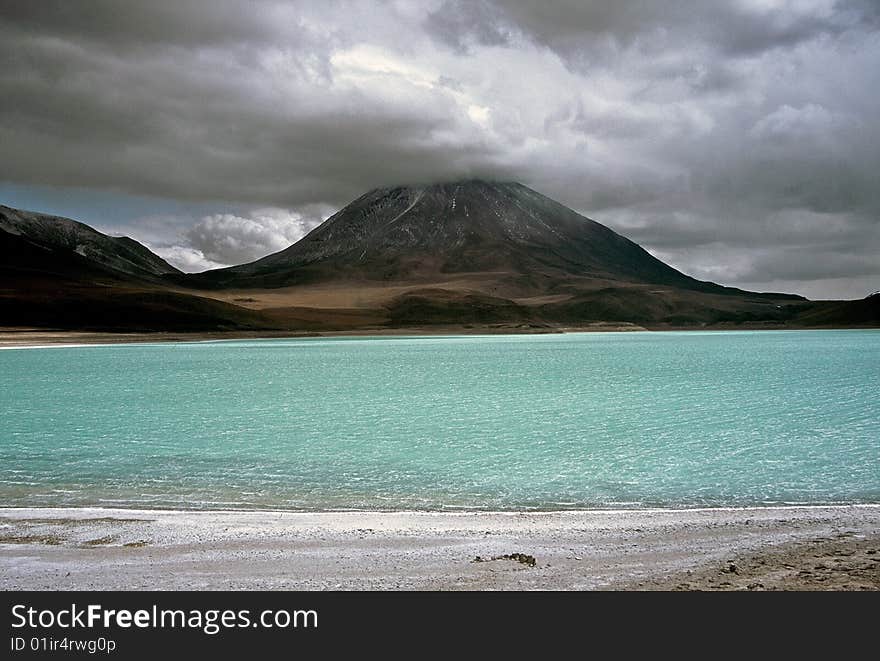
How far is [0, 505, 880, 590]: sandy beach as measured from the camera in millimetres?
7094

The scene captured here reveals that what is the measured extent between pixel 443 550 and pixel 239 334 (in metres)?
117

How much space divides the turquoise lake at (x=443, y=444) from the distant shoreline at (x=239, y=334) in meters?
59.9

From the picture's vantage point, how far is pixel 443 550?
8289 millimetres

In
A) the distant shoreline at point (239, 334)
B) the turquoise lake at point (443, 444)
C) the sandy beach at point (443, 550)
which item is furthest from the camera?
the distant shoreline at point (239, 334)

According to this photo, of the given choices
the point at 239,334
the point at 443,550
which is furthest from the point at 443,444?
the point at 239,334

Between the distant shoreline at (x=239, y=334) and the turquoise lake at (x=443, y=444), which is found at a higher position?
the distant shoreline at (x=239, y=334)

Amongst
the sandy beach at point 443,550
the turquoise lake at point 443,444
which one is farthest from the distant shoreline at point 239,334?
the sandy beach at point 443,550

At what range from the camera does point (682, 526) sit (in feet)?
31.2

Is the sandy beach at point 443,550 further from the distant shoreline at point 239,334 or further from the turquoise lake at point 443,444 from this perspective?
the distant shoreline at point 239,334

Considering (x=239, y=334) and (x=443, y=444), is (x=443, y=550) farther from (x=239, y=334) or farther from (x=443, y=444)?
(x=239, y=334)

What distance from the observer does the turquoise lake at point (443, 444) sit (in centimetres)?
1244

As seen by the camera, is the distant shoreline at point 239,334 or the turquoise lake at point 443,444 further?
the distant shoreline at point 239,334
